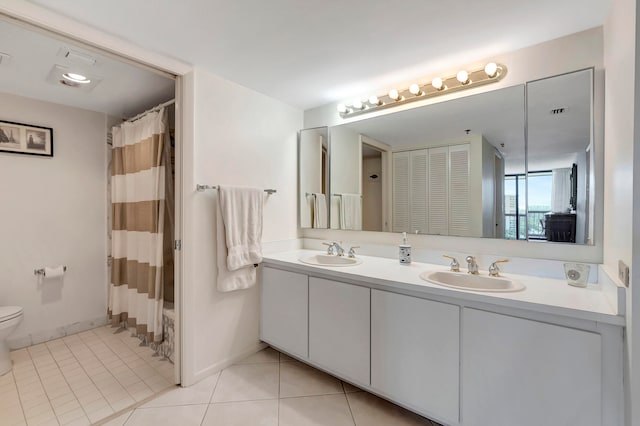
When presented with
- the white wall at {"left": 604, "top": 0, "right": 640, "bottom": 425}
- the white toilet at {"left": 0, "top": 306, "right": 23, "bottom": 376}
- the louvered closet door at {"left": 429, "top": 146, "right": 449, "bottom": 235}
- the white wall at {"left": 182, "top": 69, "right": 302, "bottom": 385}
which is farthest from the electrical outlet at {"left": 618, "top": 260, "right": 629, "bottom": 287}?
the white toilet at {"left": 0, "top": 306, "right": 23, "bottom": 376}

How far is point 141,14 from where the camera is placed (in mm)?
1395

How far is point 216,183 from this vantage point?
2080 mm

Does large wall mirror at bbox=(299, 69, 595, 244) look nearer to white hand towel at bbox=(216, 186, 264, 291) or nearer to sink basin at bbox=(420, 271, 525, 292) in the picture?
sink basin at bbox=(420, 271, 525, 292)

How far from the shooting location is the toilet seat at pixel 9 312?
6.85ft

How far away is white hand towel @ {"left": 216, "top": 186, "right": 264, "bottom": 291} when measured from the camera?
2027 millimetres

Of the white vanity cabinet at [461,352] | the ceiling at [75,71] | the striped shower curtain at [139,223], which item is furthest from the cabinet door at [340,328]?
the ceiling at [75,71]

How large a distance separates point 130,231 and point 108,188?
2.32 feet

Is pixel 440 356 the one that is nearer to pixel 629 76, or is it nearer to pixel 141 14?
pixel 629 76

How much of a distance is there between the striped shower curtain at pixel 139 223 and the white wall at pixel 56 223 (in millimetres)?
226

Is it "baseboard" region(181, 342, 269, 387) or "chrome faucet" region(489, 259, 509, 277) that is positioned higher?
"chrome faucet" region(489, 259, 509, 277)

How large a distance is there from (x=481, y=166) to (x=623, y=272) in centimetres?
94

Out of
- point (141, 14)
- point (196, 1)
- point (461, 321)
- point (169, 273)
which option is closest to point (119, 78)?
point (141, 14)

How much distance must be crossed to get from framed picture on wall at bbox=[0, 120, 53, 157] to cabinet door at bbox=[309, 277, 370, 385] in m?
2.75

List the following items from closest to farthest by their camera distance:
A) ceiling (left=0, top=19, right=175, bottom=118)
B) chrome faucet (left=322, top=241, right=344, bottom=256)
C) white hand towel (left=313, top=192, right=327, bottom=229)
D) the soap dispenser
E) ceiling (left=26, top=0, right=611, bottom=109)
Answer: ceiling (left=26, top=0, right=611, bottom=109)
ceiling (left=0, top=19, right=175, bottom=118)
the soap dispenser
chrome faucet (left=322, top=241, right=344, bottom=256)
white hand towel (left=313, top=192, right=327, bottom=229)
